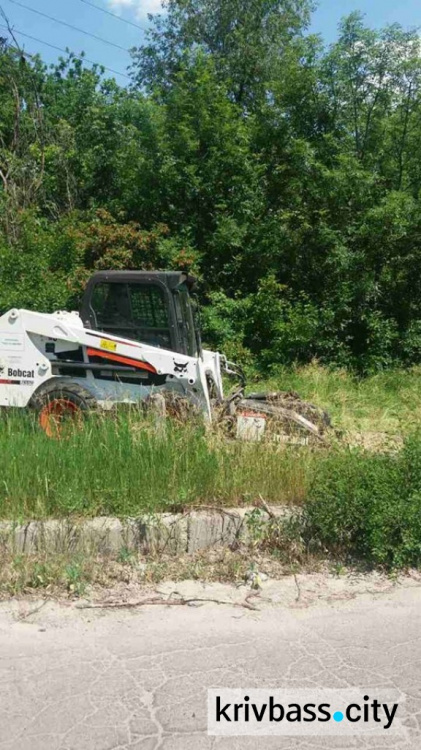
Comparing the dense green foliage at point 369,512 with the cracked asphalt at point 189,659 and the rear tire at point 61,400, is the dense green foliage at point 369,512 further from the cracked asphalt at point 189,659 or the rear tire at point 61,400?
the rear tire at point 61,400

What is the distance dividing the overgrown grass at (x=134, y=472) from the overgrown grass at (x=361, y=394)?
12.9ft

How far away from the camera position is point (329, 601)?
423 centimetres

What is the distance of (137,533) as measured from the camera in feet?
15.5

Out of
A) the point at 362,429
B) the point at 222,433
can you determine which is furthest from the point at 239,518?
the point at 362,429

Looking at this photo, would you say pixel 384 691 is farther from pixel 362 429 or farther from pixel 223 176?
pixel 223 176

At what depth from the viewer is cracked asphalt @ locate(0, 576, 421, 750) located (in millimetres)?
2980

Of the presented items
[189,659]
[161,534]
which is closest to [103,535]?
[161,534]

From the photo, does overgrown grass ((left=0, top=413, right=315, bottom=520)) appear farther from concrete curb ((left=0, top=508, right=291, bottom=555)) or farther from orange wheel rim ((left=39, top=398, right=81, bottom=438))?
orange wheel rim ((left=39, top=398, right=81, bottom=438))

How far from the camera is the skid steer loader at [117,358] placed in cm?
795

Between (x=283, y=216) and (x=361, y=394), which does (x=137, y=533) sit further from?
(x=283, y=216)

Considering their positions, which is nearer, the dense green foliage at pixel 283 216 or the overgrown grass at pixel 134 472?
the overgrown grass at pixel 134 472

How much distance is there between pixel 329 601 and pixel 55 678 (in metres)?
1.73

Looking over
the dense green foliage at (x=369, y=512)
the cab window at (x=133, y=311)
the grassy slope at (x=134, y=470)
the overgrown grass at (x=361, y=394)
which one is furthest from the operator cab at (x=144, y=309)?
the dense green foliage at (x=369, y=512)

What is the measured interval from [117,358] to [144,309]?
0.75 m
